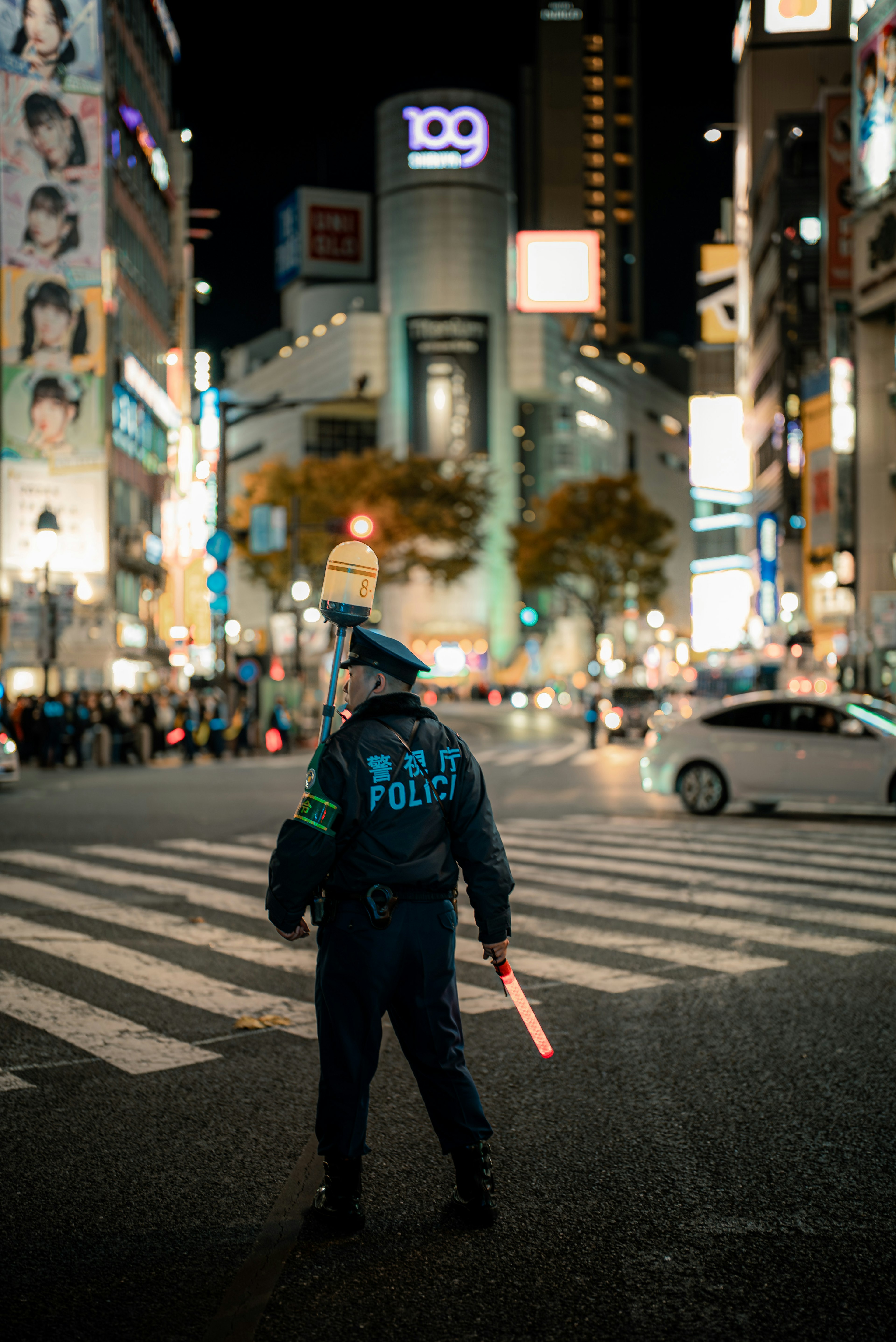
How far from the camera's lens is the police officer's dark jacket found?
3.85 metres

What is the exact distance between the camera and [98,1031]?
633 cm

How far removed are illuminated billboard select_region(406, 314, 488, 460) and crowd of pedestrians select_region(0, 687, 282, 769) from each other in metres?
71.3

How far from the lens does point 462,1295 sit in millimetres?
3488

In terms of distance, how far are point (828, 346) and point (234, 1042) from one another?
45860mm

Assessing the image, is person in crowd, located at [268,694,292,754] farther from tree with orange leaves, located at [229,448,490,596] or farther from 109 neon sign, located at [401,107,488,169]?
109 neon sign, located at [401,107,488,169]

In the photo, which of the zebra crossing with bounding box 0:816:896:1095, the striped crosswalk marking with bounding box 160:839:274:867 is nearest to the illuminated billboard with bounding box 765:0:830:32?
the zebra crossing with bounding box 0:816:896:1095

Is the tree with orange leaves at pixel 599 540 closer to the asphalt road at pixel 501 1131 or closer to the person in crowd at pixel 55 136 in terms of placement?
the person in crowd at pixel 55 136

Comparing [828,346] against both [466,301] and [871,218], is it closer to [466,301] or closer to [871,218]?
[871,218]

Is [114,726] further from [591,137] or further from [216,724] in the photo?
[591,137]

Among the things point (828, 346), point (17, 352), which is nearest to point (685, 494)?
point (828, 346)

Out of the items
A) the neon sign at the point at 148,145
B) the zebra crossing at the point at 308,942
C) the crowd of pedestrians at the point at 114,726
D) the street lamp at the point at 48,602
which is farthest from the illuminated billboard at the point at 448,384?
the zebra crossing at the point at 308,942

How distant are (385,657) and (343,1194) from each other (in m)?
1.58

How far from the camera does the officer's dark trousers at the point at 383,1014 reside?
12.6 ft

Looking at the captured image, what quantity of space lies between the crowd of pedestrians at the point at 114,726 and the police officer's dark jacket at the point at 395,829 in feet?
77.6
